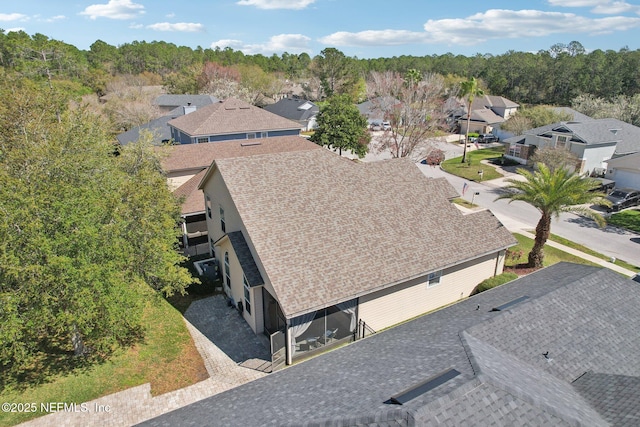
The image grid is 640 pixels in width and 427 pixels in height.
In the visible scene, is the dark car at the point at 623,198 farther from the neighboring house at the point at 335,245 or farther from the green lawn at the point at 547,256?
the neighboring house at the point at 335,245

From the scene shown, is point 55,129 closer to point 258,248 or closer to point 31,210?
point 31,210

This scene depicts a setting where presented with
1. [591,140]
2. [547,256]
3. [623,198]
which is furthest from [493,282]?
[591,140]

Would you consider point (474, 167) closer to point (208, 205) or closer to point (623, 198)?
point (623, 198)

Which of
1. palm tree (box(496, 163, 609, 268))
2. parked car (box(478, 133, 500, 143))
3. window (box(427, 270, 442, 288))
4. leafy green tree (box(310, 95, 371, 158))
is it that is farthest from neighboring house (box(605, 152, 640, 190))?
window (box(427, 270, 442, 288))

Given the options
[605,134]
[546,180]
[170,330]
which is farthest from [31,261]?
[605,134]

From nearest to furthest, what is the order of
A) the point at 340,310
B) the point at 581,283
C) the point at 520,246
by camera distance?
the point at 581,283, the point at 340,310, the point at 520,246

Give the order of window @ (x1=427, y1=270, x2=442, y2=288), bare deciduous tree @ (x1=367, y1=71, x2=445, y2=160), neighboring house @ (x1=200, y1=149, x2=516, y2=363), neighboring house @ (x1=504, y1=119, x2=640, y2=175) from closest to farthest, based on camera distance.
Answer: neighboring house @ (x1=200, y1=149, x2=516, y2=363)
window @ (x1=427, y1=270, x2=442, y2=288)
bare deciduous tree @ (x1=367, y1=71, x2=445, y2=160)
neighboring house @ (x1=504, y1=119, x2=640, y2=175)

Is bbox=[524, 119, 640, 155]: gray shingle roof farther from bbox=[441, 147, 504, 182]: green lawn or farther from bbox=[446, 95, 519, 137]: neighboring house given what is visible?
bbox=[446, 95, 519, 137]: neighboring house

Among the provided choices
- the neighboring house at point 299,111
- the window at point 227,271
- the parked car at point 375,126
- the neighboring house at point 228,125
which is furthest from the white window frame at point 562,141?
the window at point 227,271
